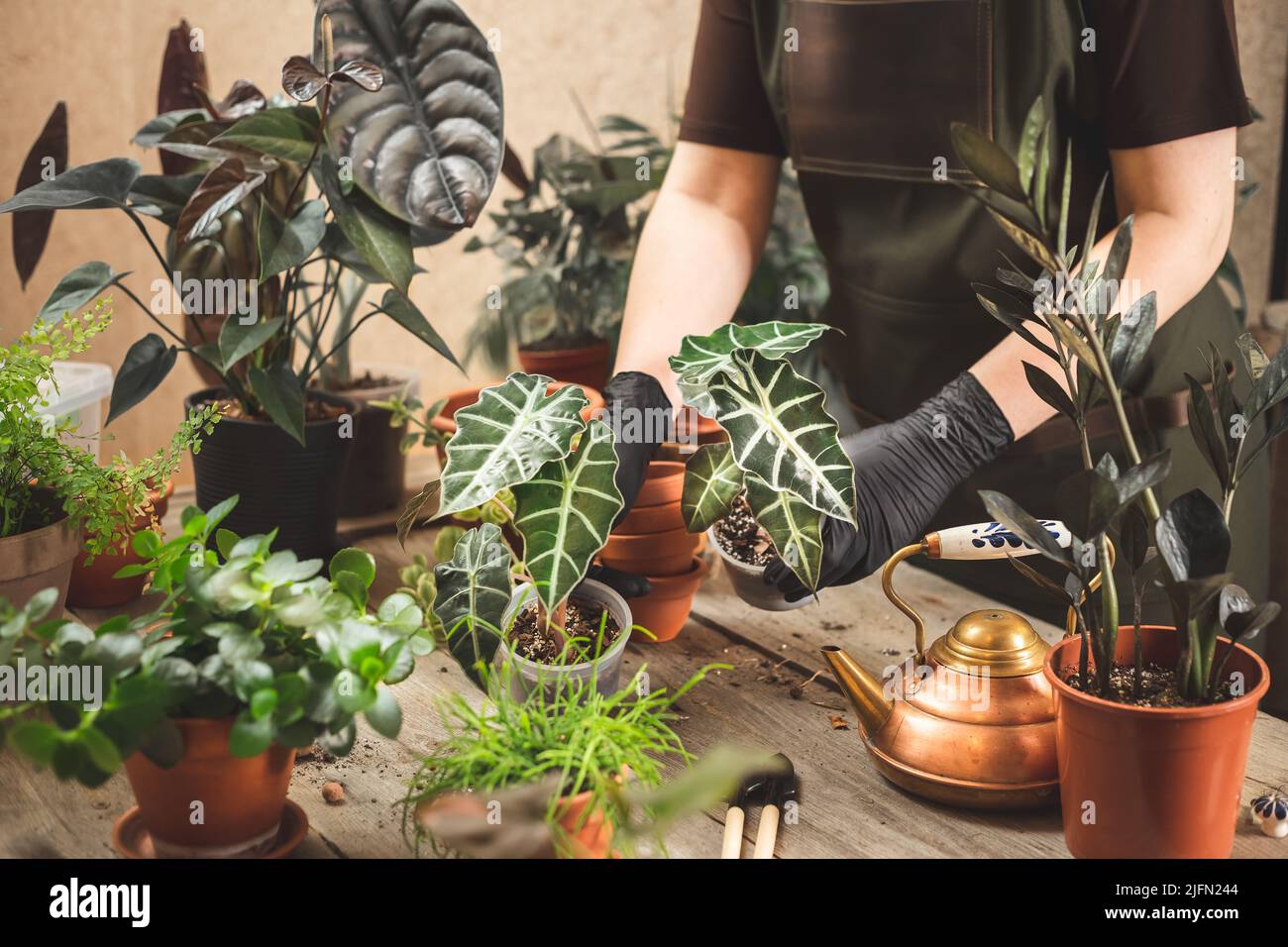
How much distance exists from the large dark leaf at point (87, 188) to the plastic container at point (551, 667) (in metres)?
0.68

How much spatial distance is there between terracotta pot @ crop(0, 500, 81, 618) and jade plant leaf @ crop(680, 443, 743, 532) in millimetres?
566

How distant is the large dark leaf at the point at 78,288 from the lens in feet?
4.18

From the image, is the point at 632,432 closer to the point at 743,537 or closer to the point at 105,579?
the point at 743,537

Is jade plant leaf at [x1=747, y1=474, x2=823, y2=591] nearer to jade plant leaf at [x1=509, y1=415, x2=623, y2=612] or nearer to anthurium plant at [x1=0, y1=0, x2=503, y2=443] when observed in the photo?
jade plant leaf at [x1=509, y1=415, x2=623, y2=612]

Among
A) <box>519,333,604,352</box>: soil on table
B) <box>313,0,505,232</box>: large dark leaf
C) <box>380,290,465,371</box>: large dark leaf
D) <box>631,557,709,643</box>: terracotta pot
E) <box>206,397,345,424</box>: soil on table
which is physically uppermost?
<box>313,0,505,232</box>: large dark leaf

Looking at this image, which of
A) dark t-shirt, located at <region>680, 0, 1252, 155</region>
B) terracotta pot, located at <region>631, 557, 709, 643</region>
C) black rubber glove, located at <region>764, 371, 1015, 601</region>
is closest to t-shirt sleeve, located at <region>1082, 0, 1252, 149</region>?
dark t-shirt, located at <region>680, 0, 1252, 155</region>

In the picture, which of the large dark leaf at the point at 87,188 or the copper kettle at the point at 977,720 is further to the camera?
the large dark leaf at the point at 87,188

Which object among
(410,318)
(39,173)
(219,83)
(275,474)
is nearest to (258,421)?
(275,474)

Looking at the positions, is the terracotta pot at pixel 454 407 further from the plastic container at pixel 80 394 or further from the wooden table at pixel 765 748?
the plastic container at pixel 80 394

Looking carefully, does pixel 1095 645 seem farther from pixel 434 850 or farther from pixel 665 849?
pixel 434 850

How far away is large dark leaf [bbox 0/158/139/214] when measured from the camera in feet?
4.07

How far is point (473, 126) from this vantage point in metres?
1.25

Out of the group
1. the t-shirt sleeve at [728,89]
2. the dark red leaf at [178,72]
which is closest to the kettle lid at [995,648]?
the t-shirt sleeve at [728,89]

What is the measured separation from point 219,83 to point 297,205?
1590 millimetres
